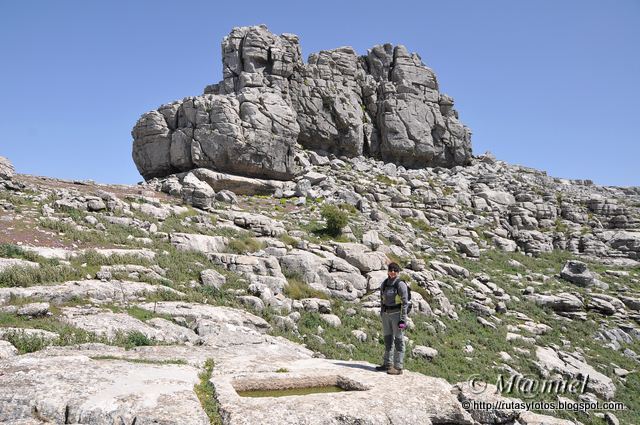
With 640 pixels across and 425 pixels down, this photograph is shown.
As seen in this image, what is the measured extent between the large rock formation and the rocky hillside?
3.28 meters

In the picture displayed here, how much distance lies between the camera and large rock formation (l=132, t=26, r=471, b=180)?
40688 millimetres

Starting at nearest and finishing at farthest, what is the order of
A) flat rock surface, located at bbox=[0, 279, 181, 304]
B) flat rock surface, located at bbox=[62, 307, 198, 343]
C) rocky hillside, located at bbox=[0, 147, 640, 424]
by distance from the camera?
rocky hillside, located at bbox=[0, 147, 640, 424], flat rock surface, located at bbox=[62, 307, 198, 343], flat rock surface, located at bbox=[0, 279, 181, 304]

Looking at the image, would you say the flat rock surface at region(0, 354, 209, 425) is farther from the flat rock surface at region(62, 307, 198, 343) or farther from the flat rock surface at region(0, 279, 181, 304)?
the flat rock surface at region(0, 279, 181, 304)

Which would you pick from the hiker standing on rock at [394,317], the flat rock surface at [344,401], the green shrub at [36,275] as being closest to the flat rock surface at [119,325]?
the green shrub at [36,275]

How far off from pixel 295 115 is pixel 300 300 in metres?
29.6

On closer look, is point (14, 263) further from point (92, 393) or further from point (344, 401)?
point (344, 401)

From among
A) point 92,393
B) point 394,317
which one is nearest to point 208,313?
point 394,317

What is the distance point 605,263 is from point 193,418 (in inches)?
1858

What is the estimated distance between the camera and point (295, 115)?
149ft

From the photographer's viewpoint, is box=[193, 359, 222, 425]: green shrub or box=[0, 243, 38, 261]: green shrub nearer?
box=[193, 359, 222, 425]: green shrub

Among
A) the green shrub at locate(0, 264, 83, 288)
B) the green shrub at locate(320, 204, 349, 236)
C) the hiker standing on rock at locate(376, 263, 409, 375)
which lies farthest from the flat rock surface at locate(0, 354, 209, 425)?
the green shrub at locate(320, 204, 349, 236)

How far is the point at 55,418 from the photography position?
6.14m

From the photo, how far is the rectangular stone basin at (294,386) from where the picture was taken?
7902 millimetres

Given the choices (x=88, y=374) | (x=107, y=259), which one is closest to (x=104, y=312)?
(x=107, y=259)
